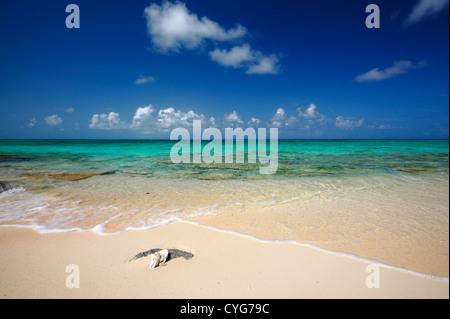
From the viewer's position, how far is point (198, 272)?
323cm

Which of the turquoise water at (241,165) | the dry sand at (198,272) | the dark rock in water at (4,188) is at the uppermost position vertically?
the turquoise water at (241,165)

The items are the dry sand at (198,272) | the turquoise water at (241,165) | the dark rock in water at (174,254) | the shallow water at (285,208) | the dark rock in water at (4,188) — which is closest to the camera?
the dry sand at (198,272)

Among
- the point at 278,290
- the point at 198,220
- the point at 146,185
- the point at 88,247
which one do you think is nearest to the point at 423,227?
the point at 278,290

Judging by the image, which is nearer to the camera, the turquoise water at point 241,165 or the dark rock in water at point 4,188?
the dark rock in water at point 4,188

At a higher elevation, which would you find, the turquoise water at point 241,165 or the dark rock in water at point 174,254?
the turquoise water at point 241,165

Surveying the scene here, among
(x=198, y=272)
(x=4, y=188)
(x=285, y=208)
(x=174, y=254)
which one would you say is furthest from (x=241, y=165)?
(x=198, y=272)

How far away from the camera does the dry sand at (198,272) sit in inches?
109

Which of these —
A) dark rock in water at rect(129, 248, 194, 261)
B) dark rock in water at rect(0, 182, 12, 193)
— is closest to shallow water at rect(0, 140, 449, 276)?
dark rock in water at rect(0, 182, 12, 193)

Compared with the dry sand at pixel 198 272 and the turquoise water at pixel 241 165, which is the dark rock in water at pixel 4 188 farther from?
the dry sand at pixel 198 272

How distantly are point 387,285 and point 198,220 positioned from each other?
3.98 metres

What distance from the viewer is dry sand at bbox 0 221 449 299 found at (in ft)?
9.06

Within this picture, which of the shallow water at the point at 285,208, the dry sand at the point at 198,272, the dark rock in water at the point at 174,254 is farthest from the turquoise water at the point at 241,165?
the dark rock in water at the point at 174,254

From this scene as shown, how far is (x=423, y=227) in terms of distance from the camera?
4156 mm

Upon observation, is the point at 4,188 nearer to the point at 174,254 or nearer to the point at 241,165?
the point at 174,254
